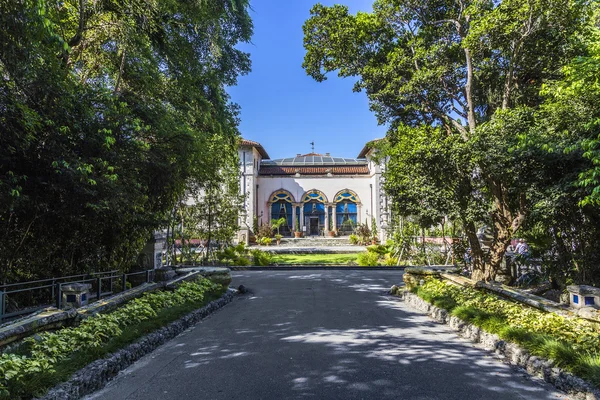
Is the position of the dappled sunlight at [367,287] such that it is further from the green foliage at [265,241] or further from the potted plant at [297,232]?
the potted plant at [297,232]

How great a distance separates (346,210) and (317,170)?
4.40 m

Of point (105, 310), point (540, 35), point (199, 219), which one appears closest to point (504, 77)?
point (540, 35)

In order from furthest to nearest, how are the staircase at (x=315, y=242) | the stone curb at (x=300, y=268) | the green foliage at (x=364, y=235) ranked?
the staircase at (x=315, y=242) < the green foliage at (x=364, y=235) < the stone curb at (x=300, y=268)

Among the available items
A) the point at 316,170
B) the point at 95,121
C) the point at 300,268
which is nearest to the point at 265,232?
the point at 316,170

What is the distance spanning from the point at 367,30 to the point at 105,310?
903 centimetres

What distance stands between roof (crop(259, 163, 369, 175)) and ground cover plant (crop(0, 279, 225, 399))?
25.0 metres

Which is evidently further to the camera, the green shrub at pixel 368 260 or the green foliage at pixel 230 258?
the green foliage at pixel 230 258

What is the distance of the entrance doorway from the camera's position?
3189 centimetres

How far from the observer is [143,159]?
705cm

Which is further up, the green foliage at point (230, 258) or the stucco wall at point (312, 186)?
the stucco wall at point (312, 186)

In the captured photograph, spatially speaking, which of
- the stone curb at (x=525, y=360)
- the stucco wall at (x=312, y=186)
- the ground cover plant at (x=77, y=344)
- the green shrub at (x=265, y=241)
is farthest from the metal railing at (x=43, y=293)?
the stucco wall at (x=312, y=186)

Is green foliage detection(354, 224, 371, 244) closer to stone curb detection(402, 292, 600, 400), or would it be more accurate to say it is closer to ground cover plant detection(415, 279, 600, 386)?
ground cover plant detection(415, 279, 600, 386)

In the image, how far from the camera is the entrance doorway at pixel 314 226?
31.9m

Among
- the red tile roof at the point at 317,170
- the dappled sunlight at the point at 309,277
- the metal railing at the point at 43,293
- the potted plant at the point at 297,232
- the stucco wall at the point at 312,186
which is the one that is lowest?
the dappled sunlight at the point at 309,277
